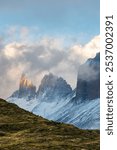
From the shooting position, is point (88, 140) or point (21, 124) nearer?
point (88, 140)

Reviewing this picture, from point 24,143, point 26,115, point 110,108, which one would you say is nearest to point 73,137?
point 24,143

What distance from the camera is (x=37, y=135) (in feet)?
248

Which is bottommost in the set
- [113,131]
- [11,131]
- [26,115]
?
[113,131]

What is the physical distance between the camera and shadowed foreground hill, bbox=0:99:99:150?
216 ft

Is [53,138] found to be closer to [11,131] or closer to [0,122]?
[11,131]

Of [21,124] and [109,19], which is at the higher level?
[21,124]

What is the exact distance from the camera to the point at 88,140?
238ft

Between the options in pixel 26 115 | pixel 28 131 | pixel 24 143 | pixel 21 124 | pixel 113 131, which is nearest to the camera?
pixel 113 131

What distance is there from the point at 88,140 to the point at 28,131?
1116cm

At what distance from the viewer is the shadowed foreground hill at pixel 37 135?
65688mm

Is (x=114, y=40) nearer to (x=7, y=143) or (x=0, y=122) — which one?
(x=7, y=143)

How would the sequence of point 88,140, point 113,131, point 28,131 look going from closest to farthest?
point 113,131
point 88,140
point 28,131

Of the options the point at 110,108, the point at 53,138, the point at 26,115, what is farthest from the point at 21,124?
the point at 110,108

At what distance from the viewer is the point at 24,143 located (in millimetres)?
67938
